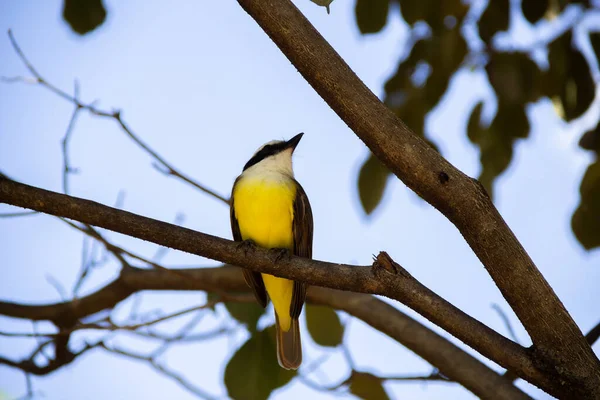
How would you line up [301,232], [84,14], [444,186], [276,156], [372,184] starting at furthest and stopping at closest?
[276,156], [301,232], [372,184], [84,14], [444,186]

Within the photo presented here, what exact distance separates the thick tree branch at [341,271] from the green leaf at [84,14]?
1.22 metres

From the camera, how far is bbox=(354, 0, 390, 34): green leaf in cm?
346

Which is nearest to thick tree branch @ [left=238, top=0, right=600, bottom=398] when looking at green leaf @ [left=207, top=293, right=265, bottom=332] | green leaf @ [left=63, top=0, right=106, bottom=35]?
green leaf @ [left=63, top=0, right=106, bottom=35]

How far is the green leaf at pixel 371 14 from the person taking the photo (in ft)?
11.4

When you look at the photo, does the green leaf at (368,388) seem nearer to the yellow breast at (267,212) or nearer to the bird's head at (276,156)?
the yellow breast at (267,212)

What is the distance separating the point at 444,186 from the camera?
2492 millimetres

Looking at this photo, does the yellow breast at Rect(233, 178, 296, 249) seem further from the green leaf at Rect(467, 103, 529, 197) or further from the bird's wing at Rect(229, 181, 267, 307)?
the green leaf at Rect(467, 103, 529, 197)

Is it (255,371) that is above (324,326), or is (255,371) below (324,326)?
below

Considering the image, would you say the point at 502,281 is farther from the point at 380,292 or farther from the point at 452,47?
the point at 452,47

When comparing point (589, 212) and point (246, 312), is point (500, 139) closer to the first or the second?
point (589, 212)

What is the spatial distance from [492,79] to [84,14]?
1959mm

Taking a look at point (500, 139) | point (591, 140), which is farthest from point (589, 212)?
point (500, 139)

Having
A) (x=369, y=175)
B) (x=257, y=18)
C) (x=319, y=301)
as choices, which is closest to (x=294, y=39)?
(x=257, y=18)

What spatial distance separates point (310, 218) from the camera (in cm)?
409
